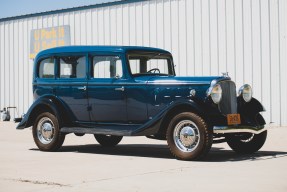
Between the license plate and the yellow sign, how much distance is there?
12664 millimetres

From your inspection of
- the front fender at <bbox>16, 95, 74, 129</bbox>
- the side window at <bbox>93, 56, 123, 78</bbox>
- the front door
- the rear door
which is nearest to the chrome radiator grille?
the front door

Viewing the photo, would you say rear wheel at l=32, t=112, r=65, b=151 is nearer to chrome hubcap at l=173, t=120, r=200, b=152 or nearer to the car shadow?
the car shadow

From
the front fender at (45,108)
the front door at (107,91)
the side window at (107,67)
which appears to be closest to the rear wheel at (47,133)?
the front fender at (45,108)

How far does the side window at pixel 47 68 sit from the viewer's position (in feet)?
33.2

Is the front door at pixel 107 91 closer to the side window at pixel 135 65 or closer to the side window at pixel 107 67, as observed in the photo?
the side window at pixel 107 67

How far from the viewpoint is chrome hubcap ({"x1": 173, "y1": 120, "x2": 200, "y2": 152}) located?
8.02 metres

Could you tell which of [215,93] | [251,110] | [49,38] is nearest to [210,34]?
[49,38]

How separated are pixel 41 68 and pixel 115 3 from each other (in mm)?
8609

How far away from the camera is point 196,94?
8.21 meters

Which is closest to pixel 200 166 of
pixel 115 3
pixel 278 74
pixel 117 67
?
pixel 117 67

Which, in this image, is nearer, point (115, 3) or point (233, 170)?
point (233, 170)

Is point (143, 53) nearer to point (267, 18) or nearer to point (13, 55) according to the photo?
point (267, 18)

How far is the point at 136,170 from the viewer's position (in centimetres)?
701

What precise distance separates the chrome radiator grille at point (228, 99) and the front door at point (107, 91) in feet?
5.32
